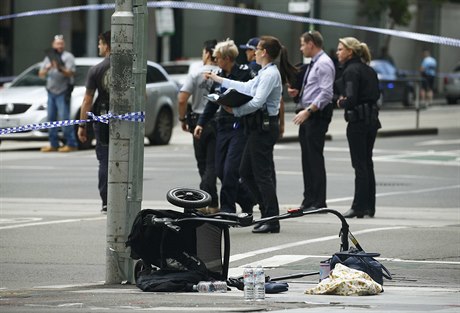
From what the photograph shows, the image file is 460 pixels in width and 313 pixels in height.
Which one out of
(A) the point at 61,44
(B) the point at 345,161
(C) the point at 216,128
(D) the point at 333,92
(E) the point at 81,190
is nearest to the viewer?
(C) the point at 216,128

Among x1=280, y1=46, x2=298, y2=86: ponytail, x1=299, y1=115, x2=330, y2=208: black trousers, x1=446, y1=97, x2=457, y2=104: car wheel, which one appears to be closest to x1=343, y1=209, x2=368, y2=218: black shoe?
x1=299, y1=115, x2=330, y2=208: black trousers

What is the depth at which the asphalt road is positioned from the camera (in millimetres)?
11680

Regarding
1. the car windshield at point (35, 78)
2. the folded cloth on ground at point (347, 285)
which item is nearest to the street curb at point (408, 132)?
the car windshield at point (35, 78)

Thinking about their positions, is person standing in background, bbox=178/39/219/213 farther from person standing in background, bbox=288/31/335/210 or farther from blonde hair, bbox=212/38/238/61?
person standing in background, bbox=288/31/335/210

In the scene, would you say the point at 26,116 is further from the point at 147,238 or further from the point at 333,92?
the point at 147,238

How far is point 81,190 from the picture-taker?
18641 millimetres

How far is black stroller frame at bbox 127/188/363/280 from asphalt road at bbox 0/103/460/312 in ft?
3.16

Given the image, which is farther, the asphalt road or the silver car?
the silver car

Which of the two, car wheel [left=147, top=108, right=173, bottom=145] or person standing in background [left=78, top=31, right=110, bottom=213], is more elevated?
person standing in background [left=78, top=31, right=110, bottom=213]

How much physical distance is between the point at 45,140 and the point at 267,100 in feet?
48.0

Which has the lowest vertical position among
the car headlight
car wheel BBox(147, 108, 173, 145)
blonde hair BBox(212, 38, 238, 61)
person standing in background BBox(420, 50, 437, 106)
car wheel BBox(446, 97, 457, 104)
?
car wheel BBox(446, 97, 457, 104)

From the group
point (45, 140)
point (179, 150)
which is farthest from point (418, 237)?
point (45, 140)

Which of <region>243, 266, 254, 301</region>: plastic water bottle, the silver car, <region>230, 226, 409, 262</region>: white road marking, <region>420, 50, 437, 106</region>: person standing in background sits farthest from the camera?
<region>420, 50, 437, 106</region>: person standing in background

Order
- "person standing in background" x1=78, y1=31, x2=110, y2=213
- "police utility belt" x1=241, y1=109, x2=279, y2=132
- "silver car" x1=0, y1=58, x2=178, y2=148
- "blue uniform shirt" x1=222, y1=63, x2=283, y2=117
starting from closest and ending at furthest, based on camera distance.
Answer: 1. "blue uniform shirt" x1=222, y1=63, x2=283, y2=117
2. "police utility belt" x1=241, y1=109, x2=279, y2=132
3. "person standing in background" x1=78, y1=31, x2=110, y2=213
4. "silver car" x1=0, y1=58, x2=178, y2=148
